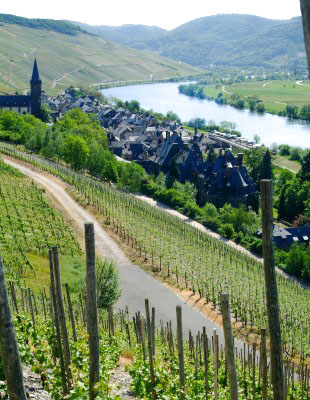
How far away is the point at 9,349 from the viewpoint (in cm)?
715

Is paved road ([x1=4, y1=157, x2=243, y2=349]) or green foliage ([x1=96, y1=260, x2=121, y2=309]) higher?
green foliage ([x1=96, y1=260, x2=121, y2=309])

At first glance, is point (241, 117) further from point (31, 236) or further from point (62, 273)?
point (62, 273)

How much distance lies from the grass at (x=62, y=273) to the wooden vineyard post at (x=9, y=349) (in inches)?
693

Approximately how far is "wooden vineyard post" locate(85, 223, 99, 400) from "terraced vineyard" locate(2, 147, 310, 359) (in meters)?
16.5

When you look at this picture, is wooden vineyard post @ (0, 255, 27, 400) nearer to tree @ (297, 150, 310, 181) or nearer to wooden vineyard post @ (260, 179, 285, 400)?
wooden vineyard post @ (260, 179, 285, 400)

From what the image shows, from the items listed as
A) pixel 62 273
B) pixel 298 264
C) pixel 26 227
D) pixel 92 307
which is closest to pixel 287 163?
pixel 298 264

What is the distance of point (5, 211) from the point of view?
118 ft

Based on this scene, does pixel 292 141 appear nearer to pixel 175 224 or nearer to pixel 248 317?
pixel 175 224

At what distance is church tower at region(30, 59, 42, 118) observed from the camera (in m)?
95.2

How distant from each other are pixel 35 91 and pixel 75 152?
37480 millimetres

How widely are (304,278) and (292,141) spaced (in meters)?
69.0

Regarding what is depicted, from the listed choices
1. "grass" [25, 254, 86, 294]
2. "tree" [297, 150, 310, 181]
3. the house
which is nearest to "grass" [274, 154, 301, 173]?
"tree" [297, 150, 310, 181]

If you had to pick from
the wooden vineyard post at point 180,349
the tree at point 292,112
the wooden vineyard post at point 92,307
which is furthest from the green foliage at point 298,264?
the tree at point 292,112

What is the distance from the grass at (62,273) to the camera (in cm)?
2620
